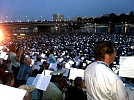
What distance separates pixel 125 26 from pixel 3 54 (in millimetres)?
162861

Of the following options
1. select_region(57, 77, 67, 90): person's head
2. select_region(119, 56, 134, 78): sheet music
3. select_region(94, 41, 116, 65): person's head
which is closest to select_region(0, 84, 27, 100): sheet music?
select_region(94, 41, 116, 65): person's head

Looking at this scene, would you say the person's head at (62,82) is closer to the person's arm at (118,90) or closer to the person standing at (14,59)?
the person standing at (14,59)

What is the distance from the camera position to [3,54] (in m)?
11.3

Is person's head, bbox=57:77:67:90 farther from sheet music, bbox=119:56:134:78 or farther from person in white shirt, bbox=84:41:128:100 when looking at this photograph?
person in white shirt, bbox=84:41:128:100

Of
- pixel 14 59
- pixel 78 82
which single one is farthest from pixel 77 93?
pixel 14 59

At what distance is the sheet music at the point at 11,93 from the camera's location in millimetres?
2811

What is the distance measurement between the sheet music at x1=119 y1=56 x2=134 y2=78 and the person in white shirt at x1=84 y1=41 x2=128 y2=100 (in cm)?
133

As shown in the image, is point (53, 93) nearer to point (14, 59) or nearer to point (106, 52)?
point (106, 52)

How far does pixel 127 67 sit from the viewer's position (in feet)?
15.8

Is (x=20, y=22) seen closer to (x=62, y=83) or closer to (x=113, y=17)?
(x=113, y=17)

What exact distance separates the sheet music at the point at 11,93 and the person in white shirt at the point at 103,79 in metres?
0.98

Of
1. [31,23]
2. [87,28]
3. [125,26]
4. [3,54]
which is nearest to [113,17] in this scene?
[125,26]

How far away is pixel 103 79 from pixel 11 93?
1.11 m

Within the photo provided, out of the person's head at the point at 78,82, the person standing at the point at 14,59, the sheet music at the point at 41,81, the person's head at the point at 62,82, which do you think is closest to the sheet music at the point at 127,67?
the person's head at the point at 78,82
